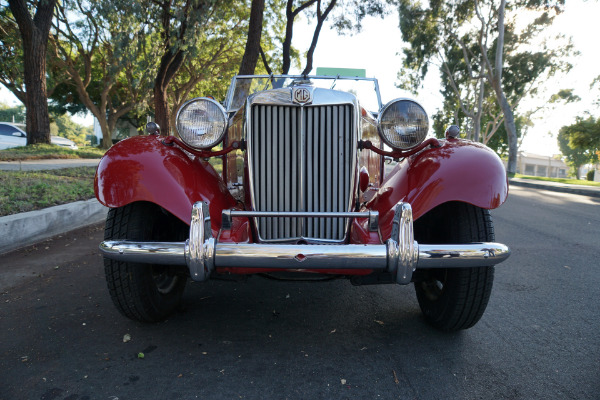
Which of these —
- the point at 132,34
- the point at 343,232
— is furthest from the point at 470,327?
the point at 132,34

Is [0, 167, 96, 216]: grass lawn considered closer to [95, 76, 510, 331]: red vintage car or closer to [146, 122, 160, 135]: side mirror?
[146, 122, 160, 135]: side mirror

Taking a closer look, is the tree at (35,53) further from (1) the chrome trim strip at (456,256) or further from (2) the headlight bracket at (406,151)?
(1) the chrome trim strip at (456,256)

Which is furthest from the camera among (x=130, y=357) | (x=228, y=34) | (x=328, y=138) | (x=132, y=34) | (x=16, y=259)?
(x=228, y=34)

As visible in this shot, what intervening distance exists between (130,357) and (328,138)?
158cm

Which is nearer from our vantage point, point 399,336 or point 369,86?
point 399,336

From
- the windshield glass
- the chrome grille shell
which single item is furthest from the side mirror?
the windshield glass

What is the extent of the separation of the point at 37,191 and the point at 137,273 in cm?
396

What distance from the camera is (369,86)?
3.93m

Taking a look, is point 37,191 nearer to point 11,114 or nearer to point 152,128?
point 152,128

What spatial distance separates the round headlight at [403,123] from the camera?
2.39 m

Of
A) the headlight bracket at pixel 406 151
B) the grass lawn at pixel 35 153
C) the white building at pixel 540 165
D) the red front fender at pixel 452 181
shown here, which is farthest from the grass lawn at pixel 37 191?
the white building at pixel 540 165

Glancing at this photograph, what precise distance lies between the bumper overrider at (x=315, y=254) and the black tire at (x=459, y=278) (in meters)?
0.29

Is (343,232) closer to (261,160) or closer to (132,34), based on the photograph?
Answer: (261,160)

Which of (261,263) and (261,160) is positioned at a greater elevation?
(261,160)
